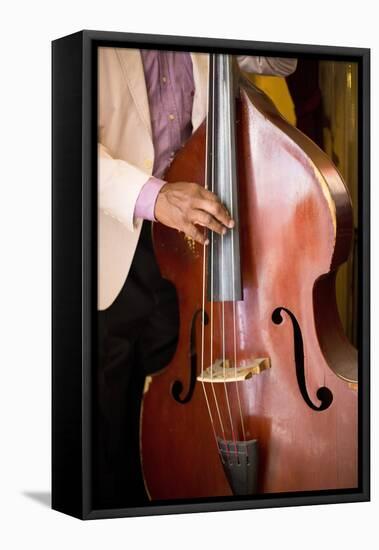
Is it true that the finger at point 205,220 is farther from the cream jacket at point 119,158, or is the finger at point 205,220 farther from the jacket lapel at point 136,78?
the jacket lapel at point 136,78

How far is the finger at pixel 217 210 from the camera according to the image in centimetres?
466

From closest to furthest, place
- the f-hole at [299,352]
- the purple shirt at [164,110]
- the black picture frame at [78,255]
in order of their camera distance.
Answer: the black picture frame at [78,255]
the purple shirt at [164,110]
the f-hole at [299,352]

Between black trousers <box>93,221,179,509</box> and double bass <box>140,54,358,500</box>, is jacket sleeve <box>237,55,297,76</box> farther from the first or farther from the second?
black trousers <box>93,221,179,509</box>

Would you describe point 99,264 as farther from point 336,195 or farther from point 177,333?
point 336,195

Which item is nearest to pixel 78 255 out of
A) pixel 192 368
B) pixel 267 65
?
pixel 192 368

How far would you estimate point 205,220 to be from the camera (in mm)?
4652

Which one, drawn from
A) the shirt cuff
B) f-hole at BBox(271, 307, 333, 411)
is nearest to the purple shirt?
the shirt cuff

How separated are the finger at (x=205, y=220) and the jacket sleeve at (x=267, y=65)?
0.47m

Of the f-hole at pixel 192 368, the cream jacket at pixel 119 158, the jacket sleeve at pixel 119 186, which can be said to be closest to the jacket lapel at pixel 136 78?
the cream jacket at pixel 119 158

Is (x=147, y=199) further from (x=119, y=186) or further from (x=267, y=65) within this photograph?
(x=267, y=65)

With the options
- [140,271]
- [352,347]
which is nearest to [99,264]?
[140,271]

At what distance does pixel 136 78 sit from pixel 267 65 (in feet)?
1.46

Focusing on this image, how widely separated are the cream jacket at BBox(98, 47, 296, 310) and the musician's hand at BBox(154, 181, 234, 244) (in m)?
0.08

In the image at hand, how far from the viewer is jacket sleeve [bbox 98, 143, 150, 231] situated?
4551mm
